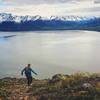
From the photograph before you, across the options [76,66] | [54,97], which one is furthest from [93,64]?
[54,97]

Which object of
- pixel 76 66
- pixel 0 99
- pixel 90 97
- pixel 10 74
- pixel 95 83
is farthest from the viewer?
pixel 76 66

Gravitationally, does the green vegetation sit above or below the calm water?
above

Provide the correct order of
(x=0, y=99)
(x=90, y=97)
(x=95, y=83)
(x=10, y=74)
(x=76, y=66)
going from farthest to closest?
(x=76, y=66) < (x=10, y=74) < (x=95, y=83) < (x=0, y=99) < (x=90, y=97)

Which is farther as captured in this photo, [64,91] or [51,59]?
[51,59]

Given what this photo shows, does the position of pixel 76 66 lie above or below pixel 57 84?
below

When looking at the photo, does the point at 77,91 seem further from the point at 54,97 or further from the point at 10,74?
the point at 10,74

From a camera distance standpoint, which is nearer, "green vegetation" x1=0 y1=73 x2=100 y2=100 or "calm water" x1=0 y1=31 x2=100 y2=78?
"green vegetation" x1=0 y1=73 x2=100 y2=100

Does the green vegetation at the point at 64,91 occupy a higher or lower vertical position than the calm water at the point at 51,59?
higher

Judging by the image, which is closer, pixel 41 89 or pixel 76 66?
pixel 41 89

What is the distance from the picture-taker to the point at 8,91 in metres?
15.7

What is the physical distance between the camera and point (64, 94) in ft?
44.8

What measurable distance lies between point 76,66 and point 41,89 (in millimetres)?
24782

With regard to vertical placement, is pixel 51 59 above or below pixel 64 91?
below

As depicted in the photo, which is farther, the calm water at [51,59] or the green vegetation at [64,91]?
the calm water at [51,59]
